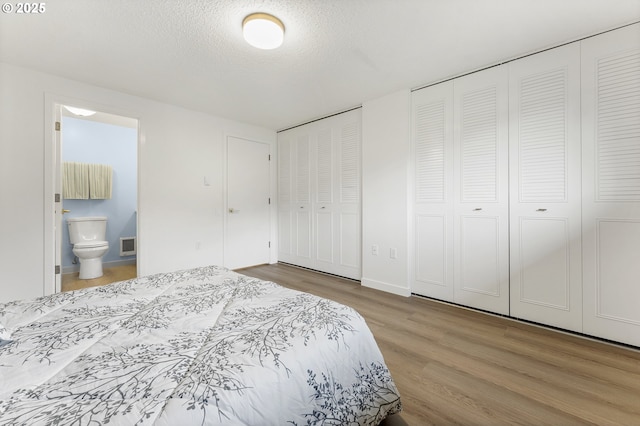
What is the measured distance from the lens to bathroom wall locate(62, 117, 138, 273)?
4.14 metres

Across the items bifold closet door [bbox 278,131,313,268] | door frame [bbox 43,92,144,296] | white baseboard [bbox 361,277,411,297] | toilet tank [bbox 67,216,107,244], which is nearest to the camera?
door frame [bbox 43,92,144,296]

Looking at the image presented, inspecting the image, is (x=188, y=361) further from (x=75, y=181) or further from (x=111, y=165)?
(x=111, y=165)

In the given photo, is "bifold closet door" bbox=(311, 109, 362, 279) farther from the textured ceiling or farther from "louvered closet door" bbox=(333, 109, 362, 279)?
the textured ceiling

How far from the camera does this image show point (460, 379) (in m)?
1.63

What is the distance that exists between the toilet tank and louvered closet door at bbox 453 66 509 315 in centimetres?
512

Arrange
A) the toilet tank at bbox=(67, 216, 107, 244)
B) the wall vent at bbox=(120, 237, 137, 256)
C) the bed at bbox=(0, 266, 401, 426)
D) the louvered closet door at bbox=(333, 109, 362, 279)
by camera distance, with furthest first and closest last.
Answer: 1. the wall vent at bbox=(120, 237, 137, 256)
2. the toilet tank at bbox=(67, 216, 107, 244)
3. the louvered closet door at bbox=(333, 109, 362, 279)
4. the bed at bbox=(0, 266, 401, 426)

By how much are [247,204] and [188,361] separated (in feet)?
12.1

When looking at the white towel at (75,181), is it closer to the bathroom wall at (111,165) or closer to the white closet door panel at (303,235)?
the bathroom wall at (111,165)

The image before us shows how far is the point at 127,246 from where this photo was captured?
469 centimetres

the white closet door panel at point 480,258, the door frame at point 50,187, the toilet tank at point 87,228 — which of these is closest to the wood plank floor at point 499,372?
the white closet door panel at point 480,258

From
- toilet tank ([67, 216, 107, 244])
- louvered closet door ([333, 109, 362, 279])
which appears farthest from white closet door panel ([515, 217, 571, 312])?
toilet tank ([67, 216, 107, 244])

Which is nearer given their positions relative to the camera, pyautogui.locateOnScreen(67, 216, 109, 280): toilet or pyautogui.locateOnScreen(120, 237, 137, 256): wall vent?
pyautogui.locateOnScreen(67, 216, 109, 280): toilet

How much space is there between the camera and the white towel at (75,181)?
4.07 meters

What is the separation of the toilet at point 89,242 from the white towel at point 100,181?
38 centimetres
